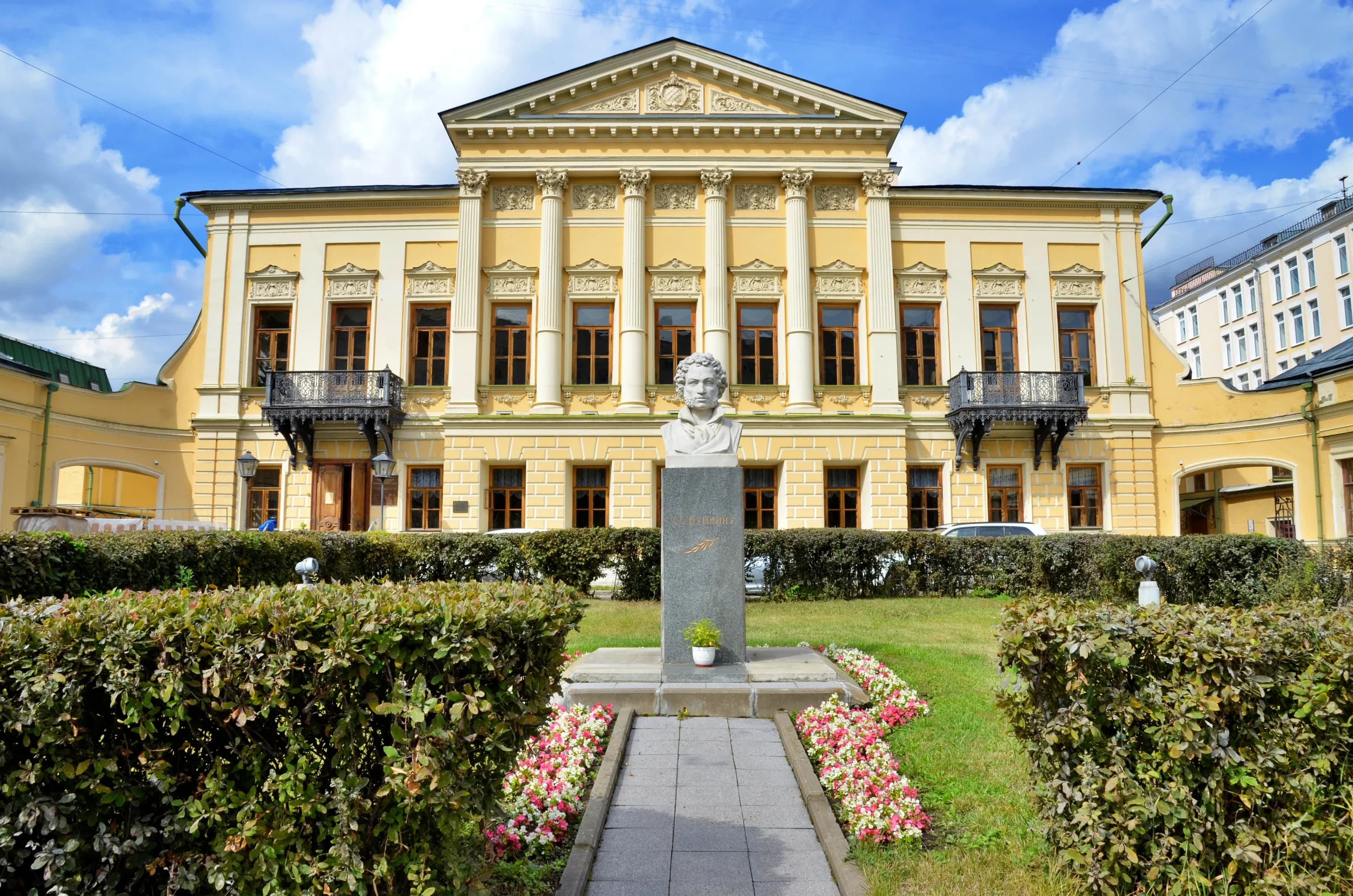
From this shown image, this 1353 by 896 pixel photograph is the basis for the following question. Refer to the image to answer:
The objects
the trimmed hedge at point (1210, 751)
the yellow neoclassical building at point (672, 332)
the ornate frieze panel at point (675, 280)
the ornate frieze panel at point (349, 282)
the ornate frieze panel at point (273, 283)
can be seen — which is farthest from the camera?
the ornate frieze panel at point (273, 283)

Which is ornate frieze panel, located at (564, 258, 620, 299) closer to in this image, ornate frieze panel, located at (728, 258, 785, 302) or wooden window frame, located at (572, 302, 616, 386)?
wooden window frame, located at (572, 302, 616, 386)

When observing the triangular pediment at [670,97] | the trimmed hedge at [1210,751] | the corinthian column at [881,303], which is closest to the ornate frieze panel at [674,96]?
the triangular pediment at [670,97]

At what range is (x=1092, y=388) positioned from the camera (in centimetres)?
2539

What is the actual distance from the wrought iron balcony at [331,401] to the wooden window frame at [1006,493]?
709 inches

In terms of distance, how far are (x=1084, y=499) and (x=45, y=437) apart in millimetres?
30244

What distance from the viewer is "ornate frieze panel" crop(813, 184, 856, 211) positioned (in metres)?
25.6

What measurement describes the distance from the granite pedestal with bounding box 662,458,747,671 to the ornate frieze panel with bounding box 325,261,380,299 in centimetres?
2084

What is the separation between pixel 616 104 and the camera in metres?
25.5

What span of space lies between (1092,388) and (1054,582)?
1204cm

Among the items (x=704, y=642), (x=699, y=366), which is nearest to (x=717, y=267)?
(x=699, y=366)

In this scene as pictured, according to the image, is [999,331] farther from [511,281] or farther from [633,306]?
[511,281]

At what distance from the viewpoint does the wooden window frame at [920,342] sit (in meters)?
25.5

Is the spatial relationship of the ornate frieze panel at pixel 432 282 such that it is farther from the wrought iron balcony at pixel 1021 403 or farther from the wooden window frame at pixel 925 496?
the wrought iron balcony at pixel 1021 403

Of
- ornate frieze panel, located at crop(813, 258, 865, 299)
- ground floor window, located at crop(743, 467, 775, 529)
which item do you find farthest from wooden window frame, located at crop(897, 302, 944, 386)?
ground floor window, located at crop(743, 467, 775, 529)
